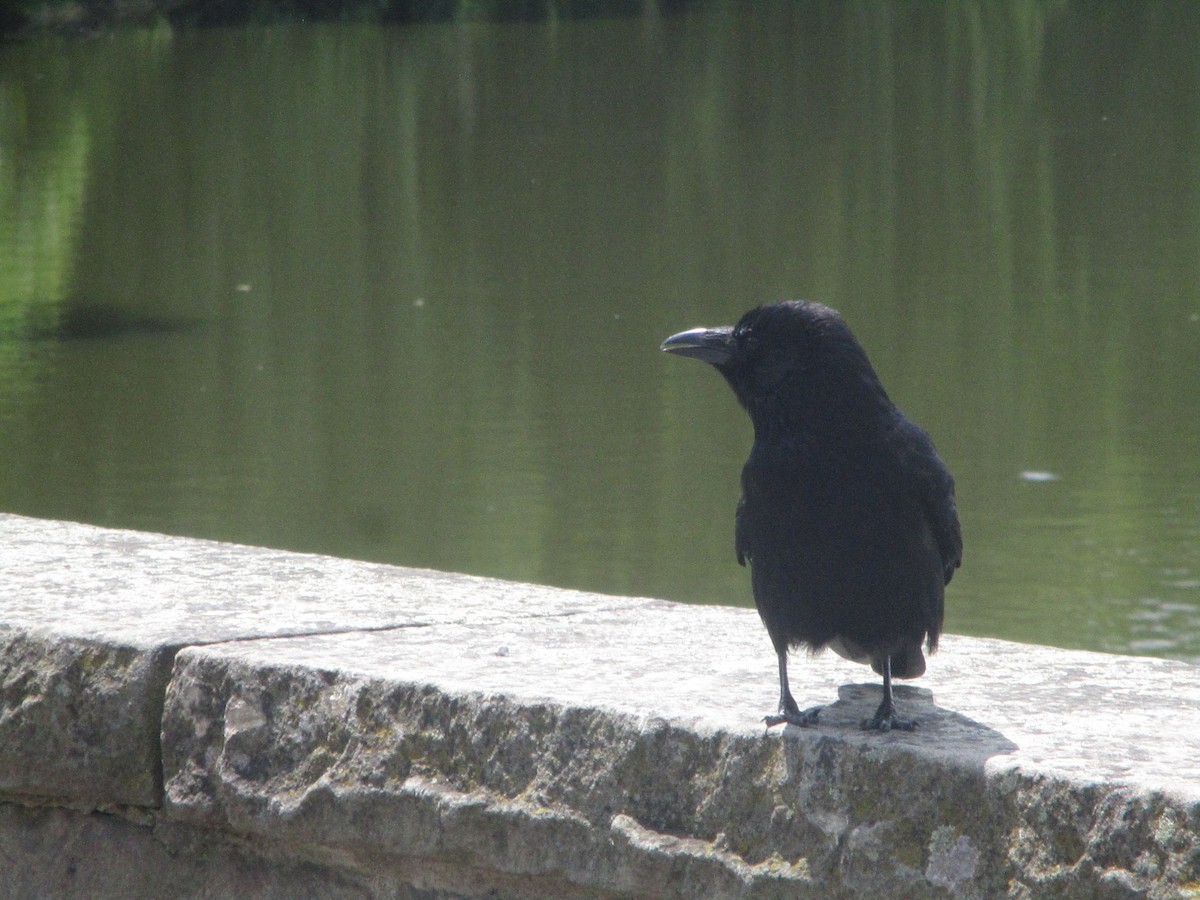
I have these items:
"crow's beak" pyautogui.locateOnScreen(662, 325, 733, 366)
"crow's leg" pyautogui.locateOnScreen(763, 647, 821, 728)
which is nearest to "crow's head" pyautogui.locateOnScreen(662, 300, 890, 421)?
"crow's beak" pyautogui.locateOnScreen(662, 325, 733, 366)

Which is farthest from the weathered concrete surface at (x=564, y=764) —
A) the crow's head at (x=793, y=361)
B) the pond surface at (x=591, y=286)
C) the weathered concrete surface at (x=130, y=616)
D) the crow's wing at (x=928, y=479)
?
the pond surface at (x=591, y=286)

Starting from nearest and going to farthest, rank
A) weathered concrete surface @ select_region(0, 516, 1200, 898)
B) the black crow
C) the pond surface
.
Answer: weathered concrete surface @ select_region(0, 516, 1200, 898), the black crow, the pond surface

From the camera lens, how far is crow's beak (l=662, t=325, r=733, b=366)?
7.76 feet

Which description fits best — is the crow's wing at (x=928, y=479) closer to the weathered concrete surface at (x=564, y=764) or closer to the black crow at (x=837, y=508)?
the black crow at (x=837, y=508)

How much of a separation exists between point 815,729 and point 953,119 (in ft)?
73.8

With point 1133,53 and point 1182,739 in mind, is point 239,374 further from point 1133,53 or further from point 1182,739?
point 1133,53

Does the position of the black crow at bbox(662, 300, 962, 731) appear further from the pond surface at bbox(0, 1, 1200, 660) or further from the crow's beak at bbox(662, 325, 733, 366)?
the pond surface at bbox(0, 1, 1200, 660)

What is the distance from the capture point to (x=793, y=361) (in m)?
2.30

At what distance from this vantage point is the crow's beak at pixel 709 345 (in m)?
2.37

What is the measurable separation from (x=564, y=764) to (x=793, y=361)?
59 centimetres

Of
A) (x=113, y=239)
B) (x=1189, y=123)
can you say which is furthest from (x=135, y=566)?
(x=1189, y=123)

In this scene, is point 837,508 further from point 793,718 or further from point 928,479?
point 793,718

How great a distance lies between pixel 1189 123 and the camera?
2258 centimetres

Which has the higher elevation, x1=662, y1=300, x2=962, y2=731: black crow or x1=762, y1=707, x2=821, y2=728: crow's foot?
x1=662, y1=300, x2=962, y2=731: black crow
